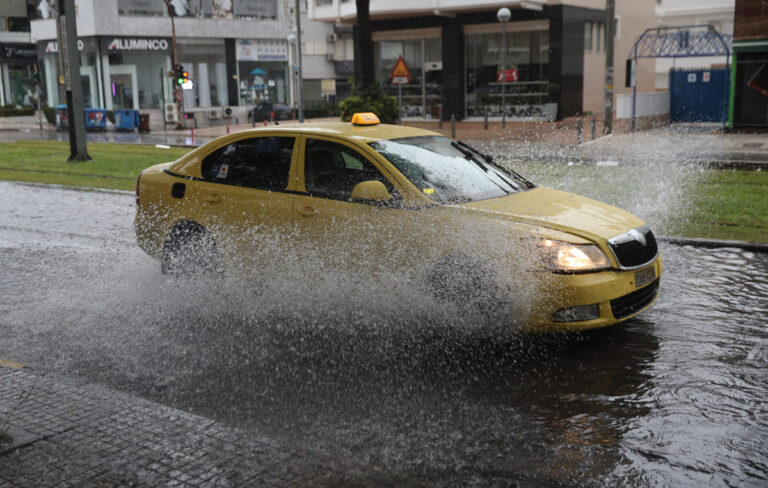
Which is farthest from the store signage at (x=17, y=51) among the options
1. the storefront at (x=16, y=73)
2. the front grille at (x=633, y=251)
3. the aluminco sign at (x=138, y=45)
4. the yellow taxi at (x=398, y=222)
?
the front grille at (x=633, y=251)

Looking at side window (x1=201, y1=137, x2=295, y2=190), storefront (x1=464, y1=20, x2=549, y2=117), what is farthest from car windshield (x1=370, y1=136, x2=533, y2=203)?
storefront (x1=464, y1=20, x2=549, y2=117)

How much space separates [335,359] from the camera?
567cm

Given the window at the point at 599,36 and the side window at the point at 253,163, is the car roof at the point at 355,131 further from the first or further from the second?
the window at the point at 599,36

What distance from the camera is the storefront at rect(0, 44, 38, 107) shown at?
62.1m

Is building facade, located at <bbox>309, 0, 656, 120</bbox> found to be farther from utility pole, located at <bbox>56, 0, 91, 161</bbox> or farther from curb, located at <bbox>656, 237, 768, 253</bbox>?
curb, located at <bbox>656, 237, 768, 253</bbox>

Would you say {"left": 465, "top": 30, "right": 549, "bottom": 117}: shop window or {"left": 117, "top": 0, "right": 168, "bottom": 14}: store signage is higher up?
{"left": 117, "top": 0, "right": 168, "bottom": 14}: store signage

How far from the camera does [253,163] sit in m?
6.98

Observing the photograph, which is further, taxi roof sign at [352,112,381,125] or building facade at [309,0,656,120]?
building facade at [309,0,656,120]

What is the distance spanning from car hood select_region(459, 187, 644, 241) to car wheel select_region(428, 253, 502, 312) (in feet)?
1.45

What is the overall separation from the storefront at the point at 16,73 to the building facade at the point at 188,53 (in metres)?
8.52

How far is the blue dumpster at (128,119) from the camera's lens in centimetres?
4106

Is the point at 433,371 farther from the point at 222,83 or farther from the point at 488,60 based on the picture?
the point at 222,83

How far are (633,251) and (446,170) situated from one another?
1.60 metres

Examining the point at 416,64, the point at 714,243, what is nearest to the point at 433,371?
the point at 714,243
